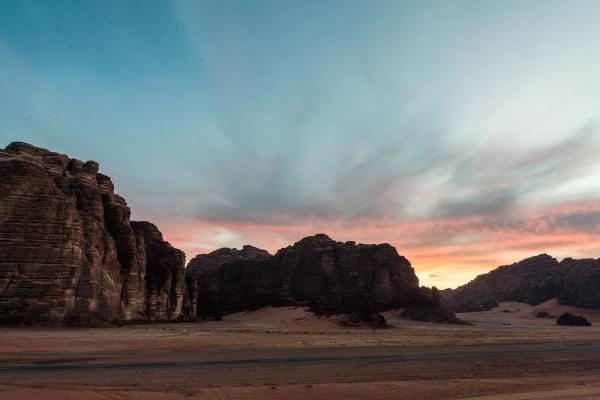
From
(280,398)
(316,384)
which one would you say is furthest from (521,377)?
(280,398)

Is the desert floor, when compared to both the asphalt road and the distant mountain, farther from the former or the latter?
the distant mountain

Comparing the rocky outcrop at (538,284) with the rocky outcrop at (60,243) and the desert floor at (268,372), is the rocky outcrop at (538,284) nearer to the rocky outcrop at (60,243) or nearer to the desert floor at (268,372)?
the desert floor at (268,372)

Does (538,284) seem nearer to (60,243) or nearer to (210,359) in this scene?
(60,243)

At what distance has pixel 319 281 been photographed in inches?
4112

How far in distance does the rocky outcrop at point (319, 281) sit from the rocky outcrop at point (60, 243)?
1442 inches

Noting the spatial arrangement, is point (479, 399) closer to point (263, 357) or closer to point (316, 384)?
point (316, 384)

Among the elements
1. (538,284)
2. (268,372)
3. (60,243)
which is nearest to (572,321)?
(538,284)

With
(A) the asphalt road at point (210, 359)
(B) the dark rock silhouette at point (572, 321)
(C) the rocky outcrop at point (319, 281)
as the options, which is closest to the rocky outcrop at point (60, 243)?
(A) the asphalt road at point (210, 359)

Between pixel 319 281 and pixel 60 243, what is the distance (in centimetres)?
7099

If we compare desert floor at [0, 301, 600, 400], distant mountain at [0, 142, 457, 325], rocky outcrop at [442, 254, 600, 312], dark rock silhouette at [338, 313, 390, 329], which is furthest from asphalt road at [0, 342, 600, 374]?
rocky outcrop at [442, 254, 600, 312]

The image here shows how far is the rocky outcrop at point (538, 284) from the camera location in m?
125

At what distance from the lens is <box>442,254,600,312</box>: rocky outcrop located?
125 metres

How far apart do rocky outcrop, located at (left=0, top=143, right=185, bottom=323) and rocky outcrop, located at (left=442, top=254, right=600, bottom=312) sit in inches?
5046

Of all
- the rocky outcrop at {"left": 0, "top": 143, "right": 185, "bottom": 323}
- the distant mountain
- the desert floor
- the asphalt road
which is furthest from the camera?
the distant mountain
